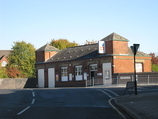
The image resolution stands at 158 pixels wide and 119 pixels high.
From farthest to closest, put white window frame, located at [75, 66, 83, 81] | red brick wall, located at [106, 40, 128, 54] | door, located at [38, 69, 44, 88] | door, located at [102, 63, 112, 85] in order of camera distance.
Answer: door, located at [38, 69, 44, 88]
white window frame, located at [75, 66, 83, 81]
red brick wall, located at [106, 40, 128, 54]
door, located at [102, 63, 112, 85]

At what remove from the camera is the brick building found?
153ft

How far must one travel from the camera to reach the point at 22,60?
269ft

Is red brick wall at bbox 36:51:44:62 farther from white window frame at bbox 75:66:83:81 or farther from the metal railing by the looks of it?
the metal railing

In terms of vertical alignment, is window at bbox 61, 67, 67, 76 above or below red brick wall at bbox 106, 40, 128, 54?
below

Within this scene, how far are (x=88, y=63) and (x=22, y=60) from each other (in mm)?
36171

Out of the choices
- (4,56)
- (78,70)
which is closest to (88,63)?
(78,70)

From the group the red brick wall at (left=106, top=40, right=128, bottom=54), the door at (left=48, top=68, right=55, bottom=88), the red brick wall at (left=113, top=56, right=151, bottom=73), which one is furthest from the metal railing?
the door at (left=48, top=68, right=55, bottom=88)

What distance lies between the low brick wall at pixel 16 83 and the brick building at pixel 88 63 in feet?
6.63

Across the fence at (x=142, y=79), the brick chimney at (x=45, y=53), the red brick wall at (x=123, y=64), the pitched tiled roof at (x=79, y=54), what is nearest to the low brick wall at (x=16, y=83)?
the brick chimney at (x=45, y=53)

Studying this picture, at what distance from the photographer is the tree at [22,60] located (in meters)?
81.1

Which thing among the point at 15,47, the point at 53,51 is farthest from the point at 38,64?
the point at 15,47

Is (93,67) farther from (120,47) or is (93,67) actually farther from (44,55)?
(44,55)

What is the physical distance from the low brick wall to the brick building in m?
2.02

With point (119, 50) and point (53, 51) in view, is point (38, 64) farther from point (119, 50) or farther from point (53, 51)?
point (119, 50)
